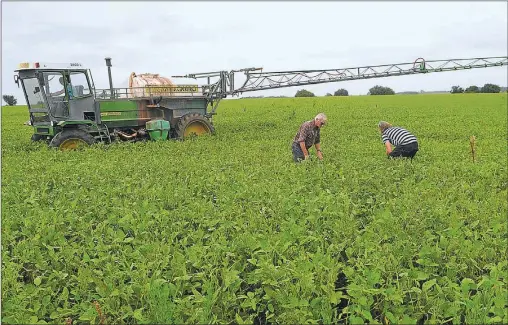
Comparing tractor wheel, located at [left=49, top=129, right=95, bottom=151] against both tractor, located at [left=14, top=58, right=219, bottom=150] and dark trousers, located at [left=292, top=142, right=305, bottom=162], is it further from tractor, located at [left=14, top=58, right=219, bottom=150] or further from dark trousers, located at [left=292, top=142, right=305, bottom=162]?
dark trousers, located at [left=292, top=142, right=305, bottom=162]

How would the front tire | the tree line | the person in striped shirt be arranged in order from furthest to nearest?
the tree line
the front tire
the person in striped shirt

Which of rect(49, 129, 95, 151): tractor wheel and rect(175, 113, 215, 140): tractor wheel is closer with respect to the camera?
rect(49, 129, 95, 151): tractor wheel

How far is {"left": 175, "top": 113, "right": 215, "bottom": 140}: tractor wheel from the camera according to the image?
48.1 ft

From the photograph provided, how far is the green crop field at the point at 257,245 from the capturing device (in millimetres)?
3389

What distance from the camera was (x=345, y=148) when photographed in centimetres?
1207

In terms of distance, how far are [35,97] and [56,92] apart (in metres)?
0.62

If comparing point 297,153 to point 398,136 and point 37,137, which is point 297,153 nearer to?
point 398,136

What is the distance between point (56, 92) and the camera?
1286 cm

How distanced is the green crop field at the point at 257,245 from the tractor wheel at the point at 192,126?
5.61 meters

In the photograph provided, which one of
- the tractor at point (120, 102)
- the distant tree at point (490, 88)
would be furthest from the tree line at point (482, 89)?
the tractor at point (120, 102)

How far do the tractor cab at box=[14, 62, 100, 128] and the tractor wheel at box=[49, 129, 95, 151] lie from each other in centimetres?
52

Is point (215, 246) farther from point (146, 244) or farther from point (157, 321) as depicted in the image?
point (157, 321)

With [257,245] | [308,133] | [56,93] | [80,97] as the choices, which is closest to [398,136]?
[308,133]

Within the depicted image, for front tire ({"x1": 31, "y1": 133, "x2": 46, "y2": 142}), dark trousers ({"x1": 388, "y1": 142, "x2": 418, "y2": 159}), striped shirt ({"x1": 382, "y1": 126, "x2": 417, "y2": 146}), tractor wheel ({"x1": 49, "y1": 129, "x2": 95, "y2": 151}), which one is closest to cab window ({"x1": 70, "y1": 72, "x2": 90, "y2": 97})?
tractor wheel ({"x1": 49, "y1": 129, "x2": 95, "y2": 151})
